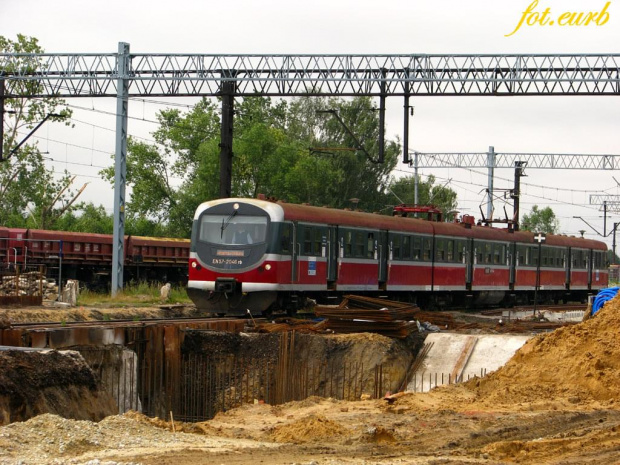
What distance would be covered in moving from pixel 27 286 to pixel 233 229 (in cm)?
939

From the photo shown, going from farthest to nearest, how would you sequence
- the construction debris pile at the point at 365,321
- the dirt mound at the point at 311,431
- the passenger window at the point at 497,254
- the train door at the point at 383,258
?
the passenger window at the point at 497,254
the train door at the point at 383,258
the construction debris pile at the point at 365,321
the dirt mound at the point at 311,431


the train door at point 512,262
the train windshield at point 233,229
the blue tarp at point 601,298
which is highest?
the train windshield at point 233,229

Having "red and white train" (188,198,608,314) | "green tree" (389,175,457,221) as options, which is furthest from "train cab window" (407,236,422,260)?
"green tree" (389,175,457,221)

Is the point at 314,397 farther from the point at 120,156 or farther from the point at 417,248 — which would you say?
the point at 120,156

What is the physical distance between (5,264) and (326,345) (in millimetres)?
16610

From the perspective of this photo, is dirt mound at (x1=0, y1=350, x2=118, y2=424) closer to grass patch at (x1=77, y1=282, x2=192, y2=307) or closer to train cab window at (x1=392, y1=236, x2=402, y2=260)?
grass patch at (x1=77, y1=282, x2=192, y2=307)

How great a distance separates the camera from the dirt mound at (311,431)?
42.7 ft

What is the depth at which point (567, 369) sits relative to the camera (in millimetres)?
18391

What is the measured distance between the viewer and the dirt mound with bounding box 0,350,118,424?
14625mm

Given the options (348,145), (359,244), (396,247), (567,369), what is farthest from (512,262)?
(348,145)

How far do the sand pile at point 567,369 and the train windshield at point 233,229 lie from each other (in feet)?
26.7

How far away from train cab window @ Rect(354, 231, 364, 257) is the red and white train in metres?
0.03

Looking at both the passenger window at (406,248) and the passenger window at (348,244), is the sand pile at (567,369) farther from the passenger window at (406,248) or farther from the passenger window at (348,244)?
the passenger window at (406,248)

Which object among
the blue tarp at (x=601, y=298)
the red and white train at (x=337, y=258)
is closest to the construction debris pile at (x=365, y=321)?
the red and white train at (x=337, y=258)
